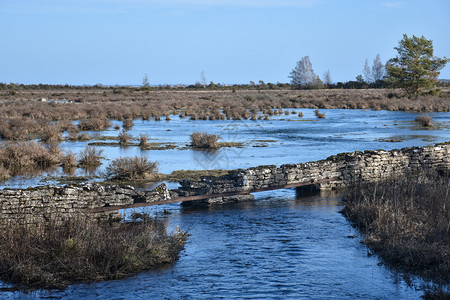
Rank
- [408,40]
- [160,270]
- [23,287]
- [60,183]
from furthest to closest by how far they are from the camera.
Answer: [408,40]
[60,183]
[160,270]
[23,287]

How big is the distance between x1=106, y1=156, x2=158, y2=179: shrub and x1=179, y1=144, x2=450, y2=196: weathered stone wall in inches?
158

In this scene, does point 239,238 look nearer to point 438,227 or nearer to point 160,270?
point 160,270

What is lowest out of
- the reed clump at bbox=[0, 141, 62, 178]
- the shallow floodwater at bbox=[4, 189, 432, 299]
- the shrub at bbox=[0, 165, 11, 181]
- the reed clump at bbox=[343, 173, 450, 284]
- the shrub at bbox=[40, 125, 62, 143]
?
the shallow floodwater at bbox=[4, 189, 432, 299]

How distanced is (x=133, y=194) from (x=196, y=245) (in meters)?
2.60

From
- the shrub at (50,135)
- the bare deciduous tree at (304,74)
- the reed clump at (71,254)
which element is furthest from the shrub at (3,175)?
the bare deciduous tree at (304,74)

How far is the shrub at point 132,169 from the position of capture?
17344mm

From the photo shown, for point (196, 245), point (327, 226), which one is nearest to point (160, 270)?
point (196, 245)

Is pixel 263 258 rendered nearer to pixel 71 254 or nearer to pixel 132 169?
pixel 71 254

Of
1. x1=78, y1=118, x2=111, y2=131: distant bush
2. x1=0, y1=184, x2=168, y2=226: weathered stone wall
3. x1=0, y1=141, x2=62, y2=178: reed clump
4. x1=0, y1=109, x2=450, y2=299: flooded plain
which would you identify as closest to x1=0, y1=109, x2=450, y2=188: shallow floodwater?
x1=0, y1=109, x2=450, y2=299: flooded plain

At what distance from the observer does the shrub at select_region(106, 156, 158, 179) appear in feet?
56.9

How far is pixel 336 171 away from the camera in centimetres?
1639

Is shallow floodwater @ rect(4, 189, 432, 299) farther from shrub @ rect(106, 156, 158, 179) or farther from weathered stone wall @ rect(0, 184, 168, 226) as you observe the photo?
shrub @ rect(106, 156, 158, 179)

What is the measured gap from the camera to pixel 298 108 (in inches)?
2438

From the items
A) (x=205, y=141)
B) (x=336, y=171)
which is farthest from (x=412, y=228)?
(x=205, y=141)
